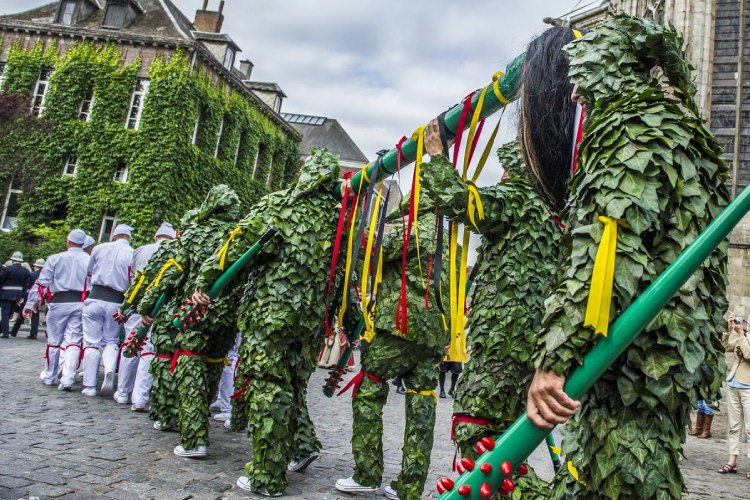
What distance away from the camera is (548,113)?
2748 mm

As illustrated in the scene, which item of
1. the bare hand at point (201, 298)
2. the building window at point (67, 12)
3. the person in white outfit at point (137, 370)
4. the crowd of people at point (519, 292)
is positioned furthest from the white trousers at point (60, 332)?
the building window at point (67, 12)

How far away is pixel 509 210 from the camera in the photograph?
3.07 meters

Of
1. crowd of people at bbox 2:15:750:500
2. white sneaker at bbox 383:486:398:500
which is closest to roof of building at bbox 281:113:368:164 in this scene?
crowd of people at bbox 2:15:750:500

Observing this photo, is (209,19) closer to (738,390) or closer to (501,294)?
(738,390)

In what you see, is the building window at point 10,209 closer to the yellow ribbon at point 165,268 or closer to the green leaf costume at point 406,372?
the yellow ribbon at point 165,268

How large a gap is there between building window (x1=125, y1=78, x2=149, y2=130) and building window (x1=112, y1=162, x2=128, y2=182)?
1498mm

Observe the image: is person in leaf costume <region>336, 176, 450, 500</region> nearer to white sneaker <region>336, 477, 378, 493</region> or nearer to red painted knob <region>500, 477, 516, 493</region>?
white sneaker <region>336, 477, 378, 493</region>

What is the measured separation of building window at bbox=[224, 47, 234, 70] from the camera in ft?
87.6

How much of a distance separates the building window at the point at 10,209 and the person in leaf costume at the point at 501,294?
81.2 ft

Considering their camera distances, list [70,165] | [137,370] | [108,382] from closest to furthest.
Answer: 1. [137,370]
2. [108,382]
3. [70,165]

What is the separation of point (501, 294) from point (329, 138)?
43.0m

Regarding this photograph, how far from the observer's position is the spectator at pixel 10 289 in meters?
13.6

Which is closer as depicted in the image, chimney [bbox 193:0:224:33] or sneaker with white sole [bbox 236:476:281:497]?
sneaker with white sole [bbox 236:476:281:497]

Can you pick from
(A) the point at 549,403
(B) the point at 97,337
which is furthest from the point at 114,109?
(A) the point at 549,403
